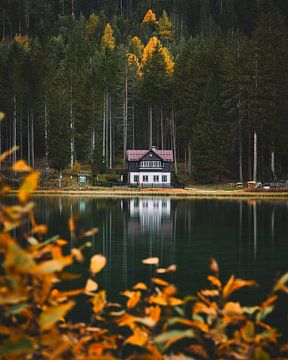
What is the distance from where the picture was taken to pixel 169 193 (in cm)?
5556

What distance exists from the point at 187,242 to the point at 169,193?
3394cm

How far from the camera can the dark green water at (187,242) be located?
14.6 metres

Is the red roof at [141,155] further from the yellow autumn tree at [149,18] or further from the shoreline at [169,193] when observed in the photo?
the yellow autumn tree at [149,18]

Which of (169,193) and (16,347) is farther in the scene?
(169,193)

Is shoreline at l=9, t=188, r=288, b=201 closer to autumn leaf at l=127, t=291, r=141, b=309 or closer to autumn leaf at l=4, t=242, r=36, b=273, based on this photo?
autumn leaf at l=127, t=291, r=141, b=309

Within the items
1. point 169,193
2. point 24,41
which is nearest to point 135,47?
point 24,41

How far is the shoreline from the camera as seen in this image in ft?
170

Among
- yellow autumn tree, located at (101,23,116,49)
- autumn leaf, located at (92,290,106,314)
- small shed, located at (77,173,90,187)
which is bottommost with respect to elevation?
small shed, located at (77,173,90,187)

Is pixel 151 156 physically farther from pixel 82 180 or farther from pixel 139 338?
pixel 139 338

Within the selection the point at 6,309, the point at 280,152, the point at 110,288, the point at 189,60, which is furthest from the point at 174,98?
the point at 6,309

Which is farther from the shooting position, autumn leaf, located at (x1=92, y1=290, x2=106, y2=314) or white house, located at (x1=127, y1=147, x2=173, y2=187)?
white house, located at (x1=127, y1=147, x2=173, y2=187)

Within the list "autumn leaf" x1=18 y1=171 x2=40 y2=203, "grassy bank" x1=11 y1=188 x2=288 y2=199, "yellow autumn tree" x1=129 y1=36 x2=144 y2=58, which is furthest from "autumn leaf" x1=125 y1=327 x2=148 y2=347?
"yellow autumn tree" x1=129 y1=36 x2=144 y2=58

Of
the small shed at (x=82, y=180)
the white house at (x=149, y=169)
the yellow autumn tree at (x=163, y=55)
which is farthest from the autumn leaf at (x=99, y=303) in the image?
the yellow autumn tree at (x=163, y=55)

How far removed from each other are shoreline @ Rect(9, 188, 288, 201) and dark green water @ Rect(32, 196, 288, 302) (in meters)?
14.7
